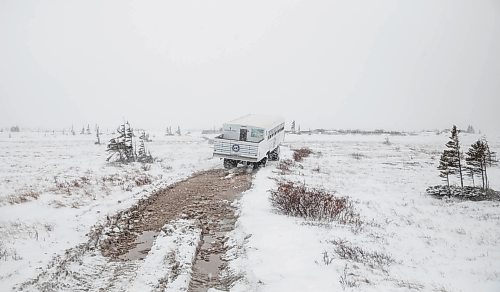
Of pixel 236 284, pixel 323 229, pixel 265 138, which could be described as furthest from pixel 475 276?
pixel 265 138

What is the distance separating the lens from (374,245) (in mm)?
11445

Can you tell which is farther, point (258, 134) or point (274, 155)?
point (274, 155)

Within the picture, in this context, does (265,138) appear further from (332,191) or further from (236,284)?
(236,284)

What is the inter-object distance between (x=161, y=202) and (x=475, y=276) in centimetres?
1213

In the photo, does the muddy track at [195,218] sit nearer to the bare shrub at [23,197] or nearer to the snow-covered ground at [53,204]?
the snow-covered ground at [53,204]

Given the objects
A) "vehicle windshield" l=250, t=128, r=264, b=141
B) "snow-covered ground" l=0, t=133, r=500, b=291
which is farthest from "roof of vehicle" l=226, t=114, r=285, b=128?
"snow-covered ground" l=0, t=133, r=500, b=291

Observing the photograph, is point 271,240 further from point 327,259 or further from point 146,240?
point 146,240

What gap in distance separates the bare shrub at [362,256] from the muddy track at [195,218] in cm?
342

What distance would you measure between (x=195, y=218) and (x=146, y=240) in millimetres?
2578

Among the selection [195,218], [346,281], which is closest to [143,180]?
[195,218]

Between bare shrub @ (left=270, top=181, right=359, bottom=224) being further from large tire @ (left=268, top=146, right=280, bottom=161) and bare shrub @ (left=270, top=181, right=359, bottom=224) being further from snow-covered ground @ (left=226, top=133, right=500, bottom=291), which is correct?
large tire @ (left=268, top=146, right=280, bottom=161)

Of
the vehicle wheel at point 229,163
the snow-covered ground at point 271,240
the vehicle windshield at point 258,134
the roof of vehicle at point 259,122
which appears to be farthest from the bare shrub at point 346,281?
the vehicle wheel at point 229,163

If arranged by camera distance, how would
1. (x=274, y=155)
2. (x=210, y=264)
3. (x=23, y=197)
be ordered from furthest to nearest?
1. (x=274, y=155)
2. (x=23, y=197)
3. (x=210, y=264)

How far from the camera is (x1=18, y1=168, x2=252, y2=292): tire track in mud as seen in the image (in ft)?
27.8
